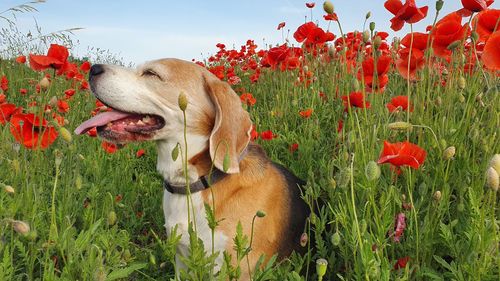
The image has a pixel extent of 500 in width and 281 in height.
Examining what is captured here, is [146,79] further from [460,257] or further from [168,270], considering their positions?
[460,257]

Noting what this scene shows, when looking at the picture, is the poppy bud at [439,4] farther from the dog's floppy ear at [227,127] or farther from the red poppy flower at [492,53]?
the dog's floppy ear at [227,127]

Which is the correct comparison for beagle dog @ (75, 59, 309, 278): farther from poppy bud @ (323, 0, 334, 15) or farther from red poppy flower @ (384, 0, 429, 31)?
red poppy flower @ (384, 0, 429, 31)

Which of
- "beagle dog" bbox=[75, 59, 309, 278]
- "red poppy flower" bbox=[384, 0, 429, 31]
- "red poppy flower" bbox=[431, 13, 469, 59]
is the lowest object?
"beagle dog" bbox=[75, 59, 309, 278]

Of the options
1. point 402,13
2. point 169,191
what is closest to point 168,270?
point 169,191

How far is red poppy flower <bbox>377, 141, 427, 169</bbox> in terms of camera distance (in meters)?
1.62

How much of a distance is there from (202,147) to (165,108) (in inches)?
11.4

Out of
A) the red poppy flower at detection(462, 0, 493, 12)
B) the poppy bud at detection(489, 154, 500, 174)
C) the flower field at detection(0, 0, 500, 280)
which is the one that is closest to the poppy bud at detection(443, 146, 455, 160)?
the flower field at detection(0, 0, 500, 280)

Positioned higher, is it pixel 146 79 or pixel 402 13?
pixel 402 13

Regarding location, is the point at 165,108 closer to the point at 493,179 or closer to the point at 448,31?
the point at 448,31

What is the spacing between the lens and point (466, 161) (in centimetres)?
238

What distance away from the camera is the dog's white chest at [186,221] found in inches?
98.0

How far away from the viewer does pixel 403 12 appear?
2381mm

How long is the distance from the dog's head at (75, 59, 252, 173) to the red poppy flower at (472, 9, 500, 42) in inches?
51.0

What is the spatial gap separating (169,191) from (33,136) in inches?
30.1
